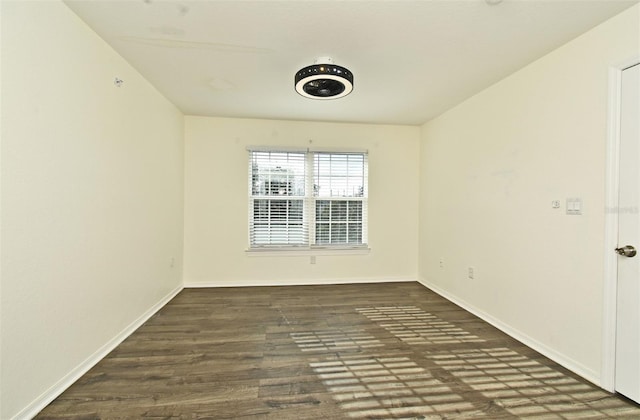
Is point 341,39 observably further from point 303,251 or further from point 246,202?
point 303,251

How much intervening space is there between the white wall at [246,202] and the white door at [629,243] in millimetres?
2641

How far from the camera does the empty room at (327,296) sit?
5.17 feet

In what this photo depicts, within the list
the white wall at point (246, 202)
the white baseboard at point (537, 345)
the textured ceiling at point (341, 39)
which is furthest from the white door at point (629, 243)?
the white wall at point (246, 202)

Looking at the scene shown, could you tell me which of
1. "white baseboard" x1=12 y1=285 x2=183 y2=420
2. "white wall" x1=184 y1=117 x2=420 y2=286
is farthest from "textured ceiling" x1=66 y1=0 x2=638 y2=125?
"white baseboard" x1=12 y1=285 x2=183 y2=420

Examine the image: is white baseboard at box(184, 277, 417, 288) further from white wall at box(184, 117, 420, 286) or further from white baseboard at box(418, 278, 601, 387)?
white baseboard at box(418, 278, 601, 387)

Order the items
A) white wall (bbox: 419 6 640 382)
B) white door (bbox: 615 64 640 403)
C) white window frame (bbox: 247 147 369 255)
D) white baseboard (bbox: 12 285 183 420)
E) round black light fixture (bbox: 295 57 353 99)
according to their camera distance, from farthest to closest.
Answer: white window frame (bbox: 247 147 369 255), round black light fixture (bbox: 295 57 353 99), white wall (bbox: 419 6 640 382), white door (bbox: 615 64 640 403), white baseboard (bbox: 12 285 183 420)

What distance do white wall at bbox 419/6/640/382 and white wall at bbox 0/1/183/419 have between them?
3556 mm

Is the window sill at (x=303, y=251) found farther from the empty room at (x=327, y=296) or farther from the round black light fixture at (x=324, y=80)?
the round black light fixture at (x=324, y=80)

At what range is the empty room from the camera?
1575mm

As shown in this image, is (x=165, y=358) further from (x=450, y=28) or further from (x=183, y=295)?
(x=450, y=28)

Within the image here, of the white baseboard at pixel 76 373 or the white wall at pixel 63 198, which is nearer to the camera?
the white wall at pixel 63 198

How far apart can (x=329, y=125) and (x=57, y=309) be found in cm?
360

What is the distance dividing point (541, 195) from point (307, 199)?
2.79 m

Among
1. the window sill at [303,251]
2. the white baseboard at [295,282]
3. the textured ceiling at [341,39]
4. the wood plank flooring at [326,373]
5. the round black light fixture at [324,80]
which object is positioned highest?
the textured ceiling at [341,39]
